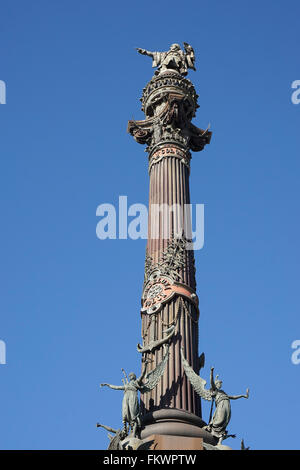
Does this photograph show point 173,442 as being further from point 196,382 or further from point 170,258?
point 170,258

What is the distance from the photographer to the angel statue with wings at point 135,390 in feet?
70.1

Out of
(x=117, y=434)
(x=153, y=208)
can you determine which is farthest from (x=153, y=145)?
(x=117, y=434)

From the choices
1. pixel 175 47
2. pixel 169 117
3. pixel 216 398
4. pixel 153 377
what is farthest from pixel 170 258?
pixel 175 47

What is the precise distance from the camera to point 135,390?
21.9 meters

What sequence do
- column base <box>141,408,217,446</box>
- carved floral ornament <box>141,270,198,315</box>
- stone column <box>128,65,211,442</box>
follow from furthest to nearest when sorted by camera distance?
1. carved floral ornament <box>141,270,198,315</box>
2. stone column <box>128,65,211,442</box>
3. column base <box>141,408,217,446</box>

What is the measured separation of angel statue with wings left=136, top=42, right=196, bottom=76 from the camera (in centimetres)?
3312

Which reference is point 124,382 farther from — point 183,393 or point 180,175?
point 180,175

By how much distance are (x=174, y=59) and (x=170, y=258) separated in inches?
450

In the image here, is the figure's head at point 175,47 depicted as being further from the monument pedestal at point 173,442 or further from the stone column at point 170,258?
the monument pedestal at point 173,442

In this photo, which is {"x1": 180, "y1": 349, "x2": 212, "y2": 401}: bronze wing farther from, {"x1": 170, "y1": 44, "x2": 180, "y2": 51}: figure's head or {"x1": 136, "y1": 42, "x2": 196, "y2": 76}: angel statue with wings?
{"x1": 170, "y1": 44, "x2": 180, "y2": 51}: figure's head
